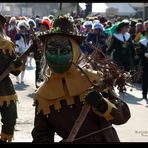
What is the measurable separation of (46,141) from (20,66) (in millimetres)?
2368

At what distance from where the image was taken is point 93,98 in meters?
3.28

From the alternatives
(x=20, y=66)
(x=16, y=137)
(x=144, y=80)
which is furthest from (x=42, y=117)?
(x=144, y=80)

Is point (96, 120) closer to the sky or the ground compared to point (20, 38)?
closer to the sky

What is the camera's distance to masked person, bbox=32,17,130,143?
345 centimetres

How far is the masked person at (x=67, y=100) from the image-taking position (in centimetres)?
345

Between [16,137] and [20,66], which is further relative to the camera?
[16,137]

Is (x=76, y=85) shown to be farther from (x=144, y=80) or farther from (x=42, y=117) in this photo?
(x=144, y=80)

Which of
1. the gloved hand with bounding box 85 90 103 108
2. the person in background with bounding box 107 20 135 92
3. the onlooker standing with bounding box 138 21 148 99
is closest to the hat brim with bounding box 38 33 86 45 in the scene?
the gloved hand with bounding box 85 90 103 108

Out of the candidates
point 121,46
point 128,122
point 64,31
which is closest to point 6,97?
point 64,31

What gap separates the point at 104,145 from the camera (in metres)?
3.43

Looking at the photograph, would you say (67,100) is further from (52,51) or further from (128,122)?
(128,122)

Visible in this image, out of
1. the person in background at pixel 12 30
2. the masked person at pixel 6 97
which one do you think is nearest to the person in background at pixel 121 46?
the person in background at pixel 12 30

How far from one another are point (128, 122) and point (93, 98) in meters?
5.35

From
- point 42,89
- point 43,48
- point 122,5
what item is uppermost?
point 43,48
